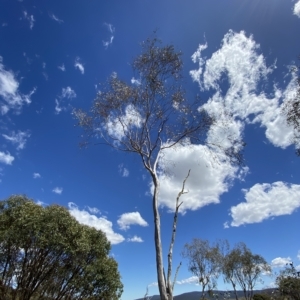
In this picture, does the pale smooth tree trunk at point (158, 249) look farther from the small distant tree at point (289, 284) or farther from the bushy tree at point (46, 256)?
the small distant tree at point (289, 284)

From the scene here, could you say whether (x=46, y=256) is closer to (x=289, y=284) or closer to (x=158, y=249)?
(x=158, y=249)

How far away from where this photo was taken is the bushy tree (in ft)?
51.1

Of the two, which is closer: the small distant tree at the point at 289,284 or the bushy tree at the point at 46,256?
the bushy tree at the point at 46,256

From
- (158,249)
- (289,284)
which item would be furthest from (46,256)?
(289,284)

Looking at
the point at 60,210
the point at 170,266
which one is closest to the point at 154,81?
the point at 170,266

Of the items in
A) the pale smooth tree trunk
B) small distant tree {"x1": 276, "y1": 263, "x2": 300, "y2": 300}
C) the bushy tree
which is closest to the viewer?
the pale smooth tree trunk

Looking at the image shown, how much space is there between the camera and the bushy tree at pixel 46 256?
51.1ft

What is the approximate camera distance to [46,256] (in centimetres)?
1623

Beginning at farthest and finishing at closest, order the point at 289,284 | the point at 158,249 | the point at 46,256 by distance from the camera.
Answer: the point at 289,284 → the point at 46,256 → the point at 158,249

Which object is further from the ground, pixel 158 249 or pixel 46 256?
pixel 46 256

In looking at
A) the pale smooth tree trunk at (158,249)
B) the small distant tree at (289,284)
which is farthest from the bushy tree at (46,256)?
the small distant tree at (289,284)

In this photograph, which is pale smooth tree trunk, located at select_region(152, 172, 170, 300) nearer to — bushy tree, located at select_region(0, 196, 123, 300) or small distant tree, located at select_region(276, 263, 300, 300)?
bushy tree, located at select_region(0, 196, 123, 300)

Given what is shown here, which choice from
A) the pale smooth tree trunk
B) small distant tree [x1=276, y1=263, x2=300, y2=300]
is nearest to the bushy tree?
the pale smooth tree trunk

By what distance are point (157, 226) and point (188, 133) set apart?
473cm
